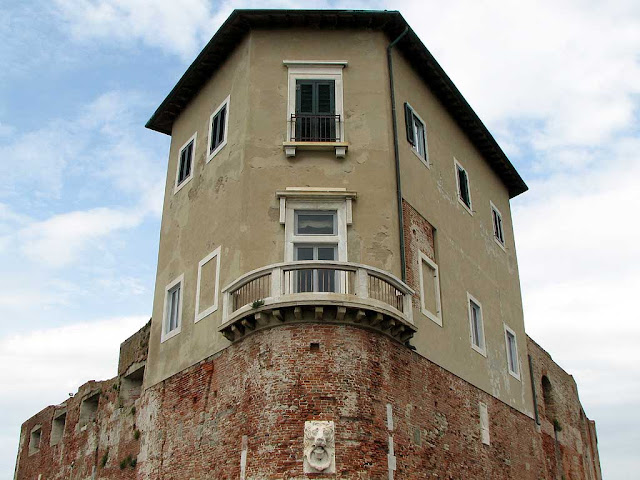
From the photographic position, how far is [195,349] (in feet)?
66.0

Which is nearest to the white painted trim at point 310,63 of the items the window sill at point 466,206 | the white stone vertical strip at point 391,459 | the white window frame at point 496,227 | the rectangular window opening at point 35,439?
the window sill at point 466,206

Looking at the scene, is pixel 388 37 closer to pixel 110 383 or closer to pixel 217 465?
pixel 217 465

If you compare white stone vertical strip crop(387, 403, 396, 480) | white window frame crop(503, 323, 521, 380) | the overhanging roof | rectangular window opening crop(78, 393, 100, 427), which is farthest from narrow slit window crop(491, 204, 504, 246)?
rectangular window opening crop(78, 393, 100, 427)

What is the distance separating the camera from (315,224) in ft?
63.9

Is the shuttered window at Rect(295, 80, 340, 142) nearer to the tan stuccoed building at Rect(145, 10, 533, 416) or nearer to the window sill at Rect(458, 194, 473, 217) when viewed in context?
the tan stuccoed building at Rect(145, 10, 533, 416)

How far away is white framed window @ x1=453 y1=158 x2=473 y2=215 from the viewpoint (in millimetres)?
25141

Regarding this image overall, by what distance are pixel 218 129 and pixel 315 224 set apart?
16.4 ft

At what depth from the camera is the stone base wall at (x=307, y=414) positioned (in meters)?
16.4

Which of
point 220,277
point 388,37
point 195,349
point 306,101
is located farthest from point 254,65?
point 195,349

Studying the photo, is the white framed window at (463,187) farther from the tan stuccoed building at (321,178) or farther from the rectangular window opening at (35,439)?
the rectangular window opening at (35,439)

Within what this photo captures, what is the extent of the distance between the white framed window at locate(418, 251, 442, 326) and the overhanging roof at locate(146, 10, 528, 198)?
650 cm

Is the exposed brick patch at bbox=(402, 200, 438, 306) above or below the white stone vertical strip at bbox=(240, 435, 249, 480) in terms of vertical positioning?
above

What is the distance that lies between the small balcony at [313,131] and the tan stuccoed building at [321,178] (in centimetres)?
5

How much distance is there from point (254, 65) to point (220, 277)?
20.6ft
